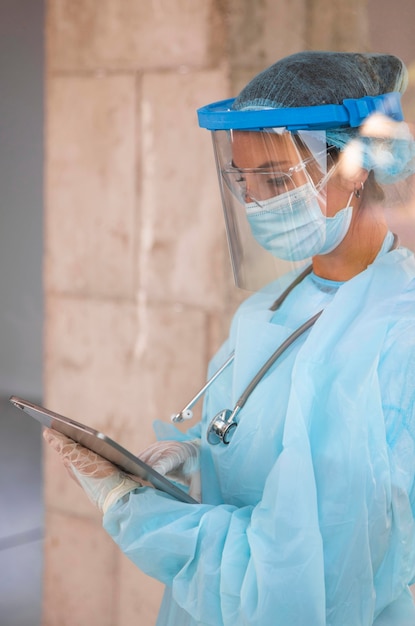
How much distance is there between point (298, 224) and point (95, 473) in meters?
0.45

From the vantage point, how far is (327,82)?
1024 mm

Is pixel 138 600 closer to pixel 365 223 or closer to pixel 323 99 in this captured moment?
pixel 365 223

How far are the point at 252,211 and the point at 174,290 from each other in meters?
0.79

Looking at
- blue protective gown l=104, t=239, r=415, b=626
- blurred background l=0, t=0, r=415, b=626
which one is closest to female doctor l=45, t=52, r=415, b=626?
blue protective gown l=104, t=239, r=415, b=626

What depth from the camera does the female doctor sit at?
944 millimetres

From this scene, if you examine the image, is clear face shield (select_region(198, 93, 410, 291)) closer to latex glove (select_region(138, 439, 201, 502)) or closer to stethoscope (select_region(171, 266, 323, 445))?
stethoscope (select_region(171, 266, 323, 445))

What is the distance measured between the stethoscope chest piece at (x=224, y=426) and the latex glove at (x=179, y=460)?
0.10 meters

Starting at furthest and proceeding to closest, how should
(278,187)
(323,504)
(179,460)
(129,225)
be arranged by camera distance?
(129,225), (179,460), (278,187), (323,504)

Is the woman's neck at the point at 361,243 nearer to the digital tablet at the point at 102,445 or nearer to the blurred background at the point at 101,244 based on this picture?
the digital tablet at the point at 102,445

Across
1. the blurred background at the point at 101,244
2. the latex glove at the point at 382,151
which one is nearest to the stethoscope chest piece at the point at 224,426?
the latex glove at the point at 382,151

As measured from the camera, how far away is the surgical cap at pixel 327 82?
1024 mm

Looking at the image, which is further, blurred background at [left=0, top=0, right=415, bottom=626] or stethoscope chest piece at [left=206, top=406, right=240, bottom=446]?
blurred background at [left=0, top=0, right=415, bottom=626]

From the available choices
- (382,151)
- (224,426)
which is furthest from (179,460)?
(382,151)

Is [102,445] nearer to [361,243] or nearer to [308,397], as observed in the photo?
[308,397]
